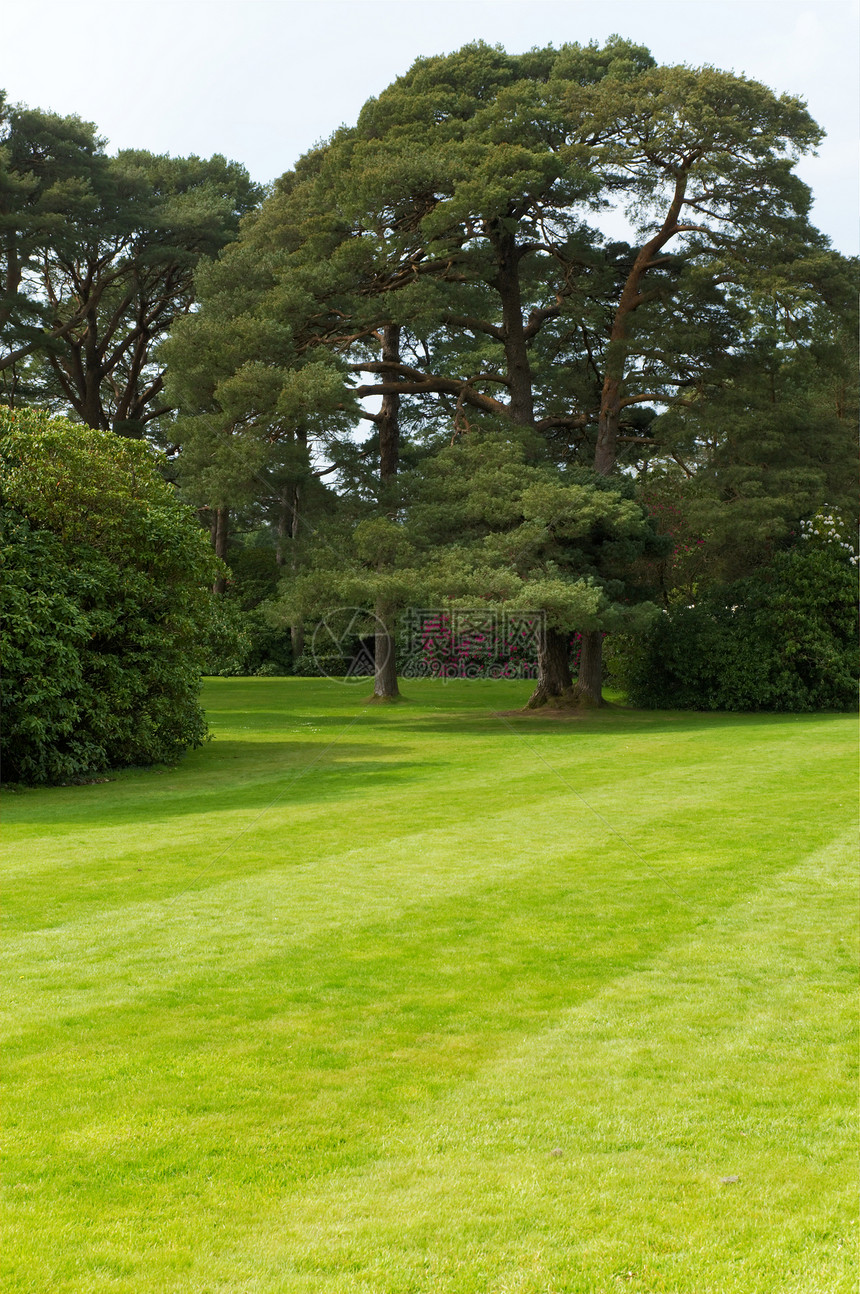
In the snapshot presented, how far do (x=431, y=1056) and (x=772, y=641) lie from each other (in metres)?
23.4

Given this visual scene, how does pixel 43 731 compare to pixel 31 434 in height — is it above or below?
below

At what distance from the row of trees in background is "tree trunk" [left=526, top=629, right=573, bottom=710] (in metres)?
0.10

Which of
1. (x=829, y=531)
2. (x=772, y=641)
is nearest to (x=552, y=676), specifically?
(x=772, y=641)

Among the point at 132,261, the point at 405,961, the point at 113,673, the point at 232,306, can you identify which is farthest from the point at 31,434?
the point at 132,261

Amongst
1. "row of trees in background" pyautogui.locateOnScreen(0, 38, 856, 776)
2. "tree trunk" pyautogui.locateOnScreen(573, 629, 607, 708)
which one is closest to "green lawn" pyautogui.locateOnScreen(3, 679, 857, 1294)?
"row of trees in background" pyautogui.locateOnScreen(0, 38, 856, 776)

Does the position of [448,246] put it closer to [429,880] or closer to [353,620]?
[353,620]

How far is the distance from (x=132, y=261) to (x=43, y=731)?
904 inches

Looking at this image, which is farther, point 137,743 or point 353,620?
point 353,620

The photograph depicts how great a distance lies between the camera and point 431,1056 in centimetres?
515

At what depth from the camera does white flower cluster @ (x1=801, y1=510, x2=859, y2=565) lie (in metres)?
25.9

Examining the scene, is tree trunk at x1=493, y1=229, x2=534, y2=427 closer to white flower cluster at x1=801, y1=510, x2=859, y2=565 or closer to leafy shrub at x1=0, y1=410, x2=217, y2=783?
white flower cluster at x1=801, y1=510, x2=859, y2=565

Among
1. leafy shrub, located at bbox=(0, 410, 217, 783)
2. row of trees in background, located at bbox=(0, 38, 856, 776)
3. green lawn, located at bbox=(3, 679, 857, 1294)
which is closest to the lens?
green lawn, located at bbox=(3, 679, 857, 1294)

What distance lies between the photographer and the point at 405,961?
6652 millimetres

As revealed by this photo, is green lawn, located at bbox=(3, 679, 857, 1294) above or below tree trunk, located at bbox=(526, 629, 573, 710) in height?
below
